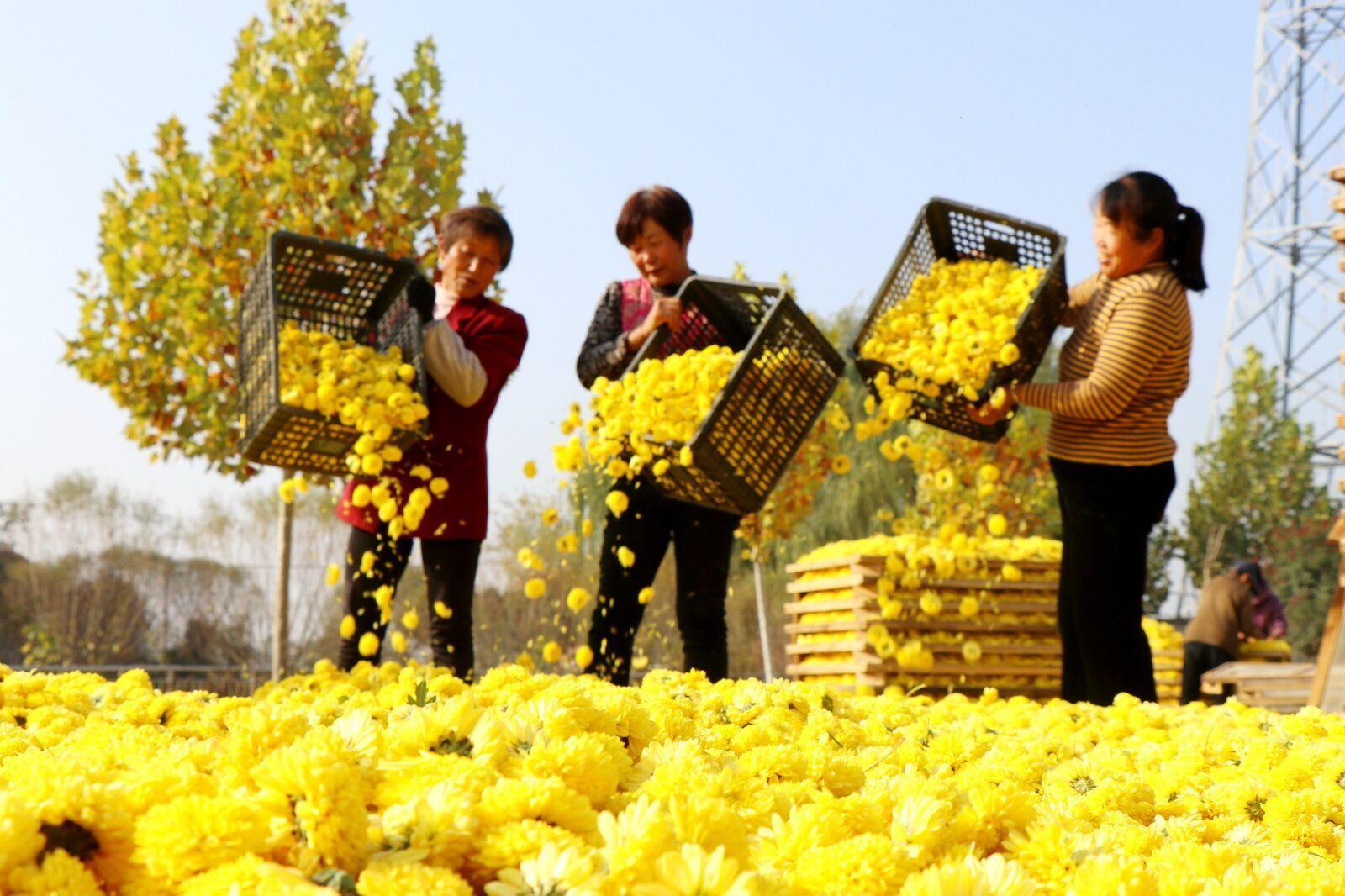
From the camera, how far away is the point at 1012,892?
3.39ft

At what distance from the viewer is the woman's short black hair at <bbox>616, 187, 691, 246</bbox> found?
399cm

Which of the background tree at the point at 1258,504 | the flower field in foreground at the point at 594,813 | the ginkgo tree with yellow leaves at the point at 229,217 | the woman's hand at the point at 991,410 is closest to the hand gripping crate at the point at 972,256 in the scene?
the woman's hand at the point at 991,410

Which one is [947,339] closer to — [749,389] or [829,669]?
[749,389]

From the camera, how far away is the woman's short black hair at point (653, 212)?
3.99 metres

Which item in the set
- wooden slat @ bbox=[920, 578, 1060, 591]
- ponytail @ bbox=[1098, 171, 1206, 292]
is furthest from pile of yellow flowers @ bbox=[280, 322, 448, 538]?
wooden slat @ bbox=[920, 578, 1060, 591]

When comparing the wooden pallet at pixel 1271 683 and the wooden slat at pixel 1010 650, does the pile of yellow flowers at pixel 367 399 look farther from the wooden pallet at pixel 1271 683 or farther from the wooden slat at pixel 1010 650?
the wooden pallet at pixel 1271 683

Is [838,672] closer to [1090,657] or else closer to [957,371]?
[1090,657]

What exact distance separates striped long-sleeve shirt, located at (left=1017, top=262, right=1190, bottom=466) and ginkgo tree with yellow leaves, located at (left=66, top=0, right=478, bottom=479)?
458 centimetres

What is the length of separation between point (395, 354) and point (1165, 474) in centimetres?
239

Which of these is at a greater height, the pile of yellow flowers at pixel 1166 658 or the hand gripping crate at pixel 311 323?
the hand gripping crate at pixel 311 323

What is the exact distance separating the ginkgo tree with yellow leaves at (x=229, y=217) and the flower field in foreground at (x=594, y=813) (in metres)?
5.78

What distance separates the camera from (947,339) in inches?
158

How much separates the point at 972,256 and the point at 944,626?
77.2 inches

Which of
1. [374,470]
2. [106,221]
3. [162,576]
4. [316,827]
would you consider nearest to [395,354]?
[374,470]
